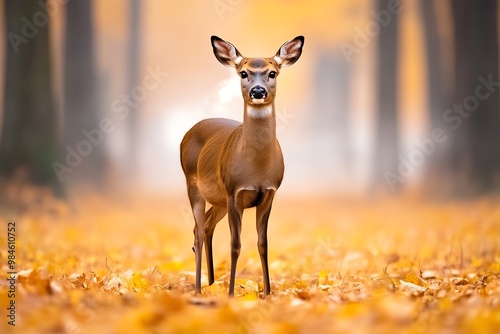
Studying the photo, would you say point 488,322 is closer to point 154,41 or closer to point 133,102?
point 133,102

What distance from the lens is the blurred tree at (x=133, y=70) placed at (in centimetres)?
2370

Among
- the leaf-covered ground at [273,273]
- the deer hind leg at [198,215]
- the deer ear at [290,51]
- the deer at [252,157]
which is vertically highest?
the deer ear at [290,51]

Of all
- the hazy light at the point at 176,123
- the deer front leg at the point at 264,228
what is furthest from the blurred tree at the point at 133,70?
the deer front leg at the point at 264,228

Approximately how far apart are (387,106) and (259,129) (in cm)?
1465

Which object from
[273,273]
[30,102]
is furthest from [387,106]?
[273,273]

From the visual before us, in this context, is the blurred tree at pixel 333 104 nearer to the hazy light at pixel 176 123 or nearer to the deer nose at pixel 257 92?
the hazy light at pixel 176 123

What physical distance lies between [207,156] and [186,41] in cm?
2050

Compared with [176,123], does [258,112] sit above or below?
below

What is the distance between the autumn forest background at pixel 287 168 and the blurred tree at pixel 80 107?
→ 0.05 m

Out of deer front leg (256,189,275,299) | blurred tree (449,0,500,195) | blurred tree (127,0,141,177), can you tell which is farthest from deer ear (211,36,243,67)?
blurred tree (127,0,141,177)

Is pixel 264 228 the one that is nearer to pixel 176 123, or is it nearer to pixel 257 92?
pixel 257 92

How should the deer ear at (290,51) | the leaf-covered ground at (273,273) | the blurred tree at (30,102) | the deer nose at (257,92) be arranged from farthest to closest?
the blurred tree at (30,102) < the deer ear at (290,51) < the deer nose at (257,92) < the leaf-covered ground at (273,273)

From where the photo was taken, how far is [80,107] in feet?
66.3

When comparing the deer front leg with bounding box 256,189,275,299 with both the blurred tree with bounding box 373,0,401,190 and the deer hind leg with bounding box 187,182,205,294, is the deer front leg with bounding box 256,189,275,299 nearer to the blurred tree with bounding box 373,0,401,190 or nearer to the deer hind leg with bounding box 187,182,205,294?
the deer hind leg with bounding box 187,182,205,294
